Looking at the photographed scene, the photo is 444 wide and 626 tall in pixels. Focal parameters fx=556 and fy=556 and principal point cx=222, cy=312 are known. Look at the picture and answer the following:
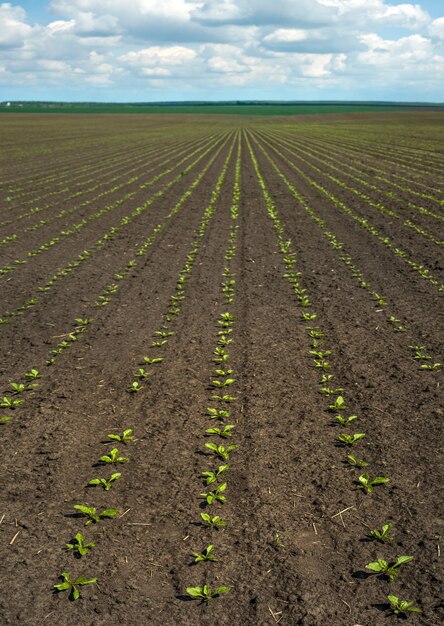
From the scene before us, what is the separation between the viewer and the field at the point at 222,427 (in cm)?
422

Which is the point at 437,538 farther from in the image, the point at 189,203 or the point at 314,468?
the point at 189,203

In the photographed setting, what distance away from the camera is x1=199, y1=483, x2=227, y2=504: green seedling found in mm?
5117

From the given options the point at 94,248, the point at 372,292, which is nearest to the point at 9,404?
the point at 372,292

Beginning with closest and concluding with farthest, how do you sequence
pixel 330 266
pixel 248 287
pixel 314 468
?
pixel 314 468 < pixel 248 287 < pixel 330 266

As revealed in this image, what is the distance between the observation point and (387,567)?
14.2 ft

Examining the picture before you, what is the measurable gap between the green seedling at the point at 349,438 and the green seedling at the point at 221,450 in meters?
1.18

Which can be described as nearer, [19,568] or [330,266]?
[19,568]

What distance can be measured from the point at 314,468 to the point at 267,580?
1583mm

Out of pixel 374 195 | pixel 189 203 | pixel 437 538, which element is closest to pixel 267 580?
pixel 437 538

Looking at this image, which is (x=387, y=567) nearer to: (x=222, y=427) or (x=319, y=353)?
(x=222, y=427)

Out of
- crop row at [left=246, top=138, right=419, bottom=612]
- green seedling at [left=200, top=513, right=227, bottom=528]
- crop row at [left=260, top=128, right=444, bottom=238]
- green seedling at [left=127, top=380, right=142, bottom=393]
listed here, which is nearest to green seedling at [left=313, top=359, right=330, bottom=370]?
crop row at [left=246, top=138, right=419, bottom=612]

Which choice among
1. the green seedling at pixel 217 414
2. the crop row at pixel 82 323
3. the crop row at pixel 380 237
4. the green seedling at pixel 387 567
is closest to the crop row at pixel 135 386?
the green seedling at pixel 217 414

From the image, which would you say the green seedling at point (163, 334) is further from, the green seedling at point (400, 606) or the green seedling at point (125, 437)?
the green seedling at point (400, 606)

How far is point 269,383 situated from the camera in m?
7.44
